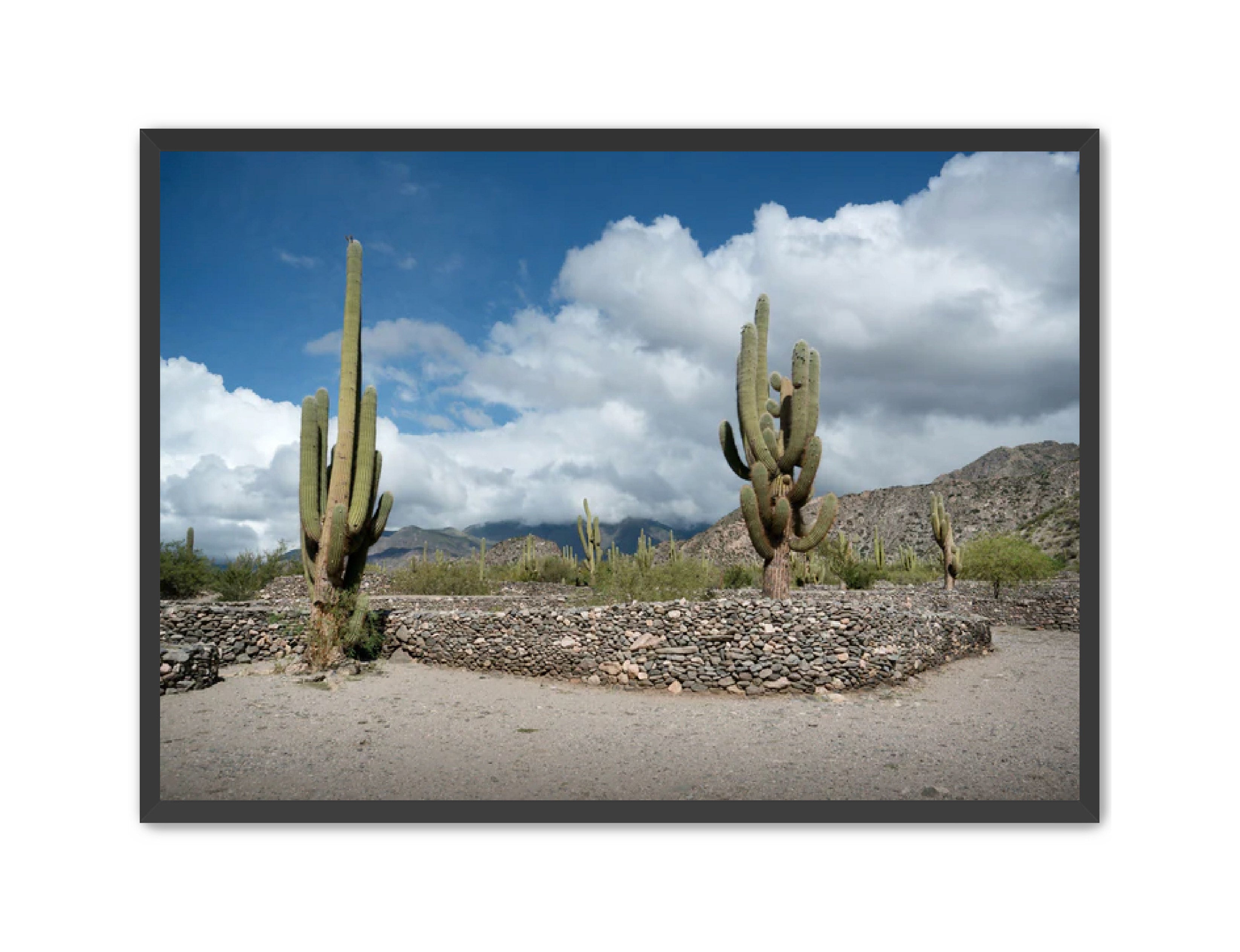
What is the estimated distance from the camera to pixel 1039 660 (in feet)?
24.2

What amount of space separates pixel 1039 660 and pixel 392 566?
15752 mm

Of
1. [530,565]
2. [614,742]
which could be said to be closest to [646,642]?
[614,742]

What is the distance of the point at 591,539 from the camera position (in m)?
21.0

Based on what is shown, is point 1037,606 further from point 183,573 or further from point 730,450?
point 183,573

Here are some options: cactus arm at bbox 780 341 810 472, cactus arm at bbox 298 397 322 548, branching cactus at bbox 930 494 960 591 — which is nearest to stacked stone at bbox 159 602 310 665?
cactus arm at bbox 298 397 322 548

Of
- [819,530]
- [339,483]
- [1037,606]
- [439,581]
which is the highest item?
[339,483]

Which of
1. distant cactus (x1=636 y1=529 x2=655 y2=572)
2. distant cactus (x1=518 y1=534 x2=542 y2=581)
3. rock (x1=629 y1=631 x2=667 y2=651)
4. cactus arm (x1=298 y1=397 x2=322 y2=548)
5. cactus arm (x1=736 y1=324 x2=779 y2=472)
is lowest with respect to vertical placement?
distant cactus (x1=518 y1=534 x2=542 y2=581)

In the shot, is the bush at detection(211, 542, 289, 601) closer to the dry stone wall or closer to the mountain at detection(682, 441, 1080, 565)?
the dry stone wall

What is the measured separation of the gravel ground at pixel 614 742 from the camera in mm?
3715

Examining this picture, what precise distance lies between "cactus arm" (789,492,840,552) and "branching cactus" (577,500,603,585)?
40.0ft

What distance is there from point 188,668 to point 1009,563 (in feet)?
48.2

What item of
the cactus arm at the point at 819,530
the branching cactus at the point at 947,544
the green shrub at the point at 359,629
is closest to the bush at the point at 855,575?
the branching cactus at the point at 947,544

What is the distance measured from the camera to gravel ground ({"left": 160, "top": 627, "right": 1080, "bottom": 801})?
3.71 m
